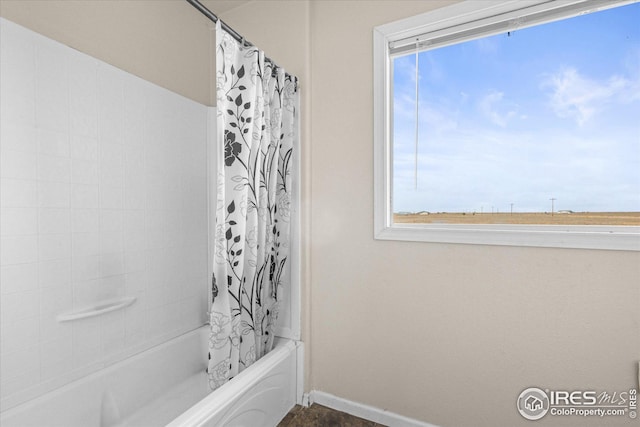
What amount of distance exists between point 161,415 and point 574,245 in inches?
81.7

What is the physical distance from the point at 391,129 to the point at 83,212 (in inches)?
61.4

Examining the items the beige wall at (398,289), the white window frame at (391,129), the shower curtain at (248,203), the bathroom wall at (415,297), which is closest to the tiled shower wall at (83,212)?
the beige wall at (398,289)

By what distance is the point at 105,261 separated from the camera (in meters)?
1.50

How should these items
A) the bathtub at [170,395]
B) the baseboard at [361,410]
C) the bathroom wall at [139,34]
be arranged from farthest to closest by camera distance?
1. the baseboard at [361,410]
2. the bathroom wall at [139,34]
3. the bathtub at [170,395]

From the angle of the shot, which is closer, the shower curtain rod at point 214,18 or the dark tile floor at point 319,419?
the shower curtain rod at point 214,18

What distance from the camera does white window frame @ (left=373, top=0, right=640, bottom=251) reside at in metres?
1.25

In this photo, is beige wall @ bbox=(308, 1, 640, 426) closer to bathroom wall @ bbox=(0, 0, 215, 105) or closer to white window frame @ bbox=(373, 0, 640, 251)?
white window frame @ bbox=(373, 0, 640, 251)

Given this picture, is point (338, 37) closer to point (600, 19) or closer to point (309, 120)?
point (309, 120)

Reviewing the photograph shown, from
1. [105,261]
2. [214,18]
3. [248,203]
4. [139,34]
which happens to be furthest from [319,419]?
[139,34]

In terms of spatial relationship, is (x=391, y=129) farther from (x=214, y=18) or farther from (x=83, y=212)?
(x=83, y=212)

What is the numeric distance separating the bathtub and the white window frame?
916 millimetres

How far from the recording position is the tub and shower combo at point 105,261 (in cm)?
120

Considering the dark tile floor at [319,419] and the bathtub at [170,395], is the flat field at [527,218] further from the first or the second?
the dark tile floor at [319,419]

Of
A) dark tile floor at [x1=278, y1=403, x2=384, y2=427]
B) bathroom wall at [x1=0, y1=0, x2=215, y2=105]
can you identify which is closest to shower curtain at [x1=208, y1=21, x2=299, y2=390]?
dark tile floor at [x1=278, y1=403, x2=384, y2=427]
